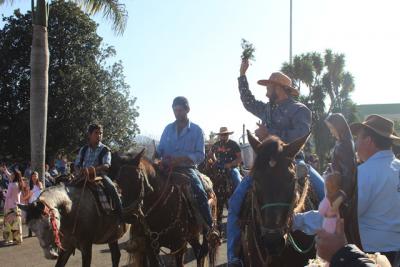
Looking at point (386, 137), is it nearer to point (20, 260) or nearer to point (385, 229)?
point (385, 229)

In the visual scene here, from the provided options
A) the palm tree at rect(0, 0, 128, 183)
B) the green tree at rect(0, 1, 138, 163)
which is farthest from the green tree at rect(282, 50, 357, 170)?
the palm tree at rect(0, 0, 128, 183)

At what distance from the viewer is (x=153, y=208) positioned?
661 centimetres

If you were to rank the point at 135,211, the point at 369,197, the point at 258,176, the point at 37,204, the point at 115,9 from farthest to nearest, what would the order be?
the point at 115,9 → the point at 135,211 → the point at 37,204 → the point at 258,176 → the point at 369,197

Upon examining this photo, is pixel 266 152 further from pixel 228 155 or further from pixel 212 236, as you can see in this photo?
pixel 228 155

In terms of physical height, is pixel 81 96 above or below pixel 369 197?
above

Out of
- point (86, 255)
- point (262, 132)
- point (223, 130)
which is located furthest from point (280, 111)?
point (223, 130)

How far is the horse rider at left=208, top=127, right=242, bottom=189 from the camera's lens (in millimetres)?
10477

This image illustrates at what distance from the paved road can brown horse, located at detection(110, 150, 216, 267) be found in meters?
2.66

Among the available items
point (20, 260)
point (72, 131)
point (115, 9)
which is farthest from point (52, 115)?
point (20, 260)

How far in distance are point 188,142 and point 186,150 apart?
0.41ft

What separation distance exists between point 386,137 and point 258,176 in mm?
1088

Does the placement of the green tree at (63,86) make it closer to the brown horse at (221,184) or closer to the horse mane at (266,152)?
the brown horse at (221,184)

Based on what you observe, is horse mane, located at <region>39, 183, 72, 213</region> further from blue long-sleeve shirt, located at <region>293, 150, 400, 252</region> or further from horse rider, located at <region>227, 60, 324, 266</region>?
blue long-sleeve shirt, located at <region>293, 150, 400, 252</region>

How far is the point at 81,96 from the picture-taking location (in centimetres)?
2655
